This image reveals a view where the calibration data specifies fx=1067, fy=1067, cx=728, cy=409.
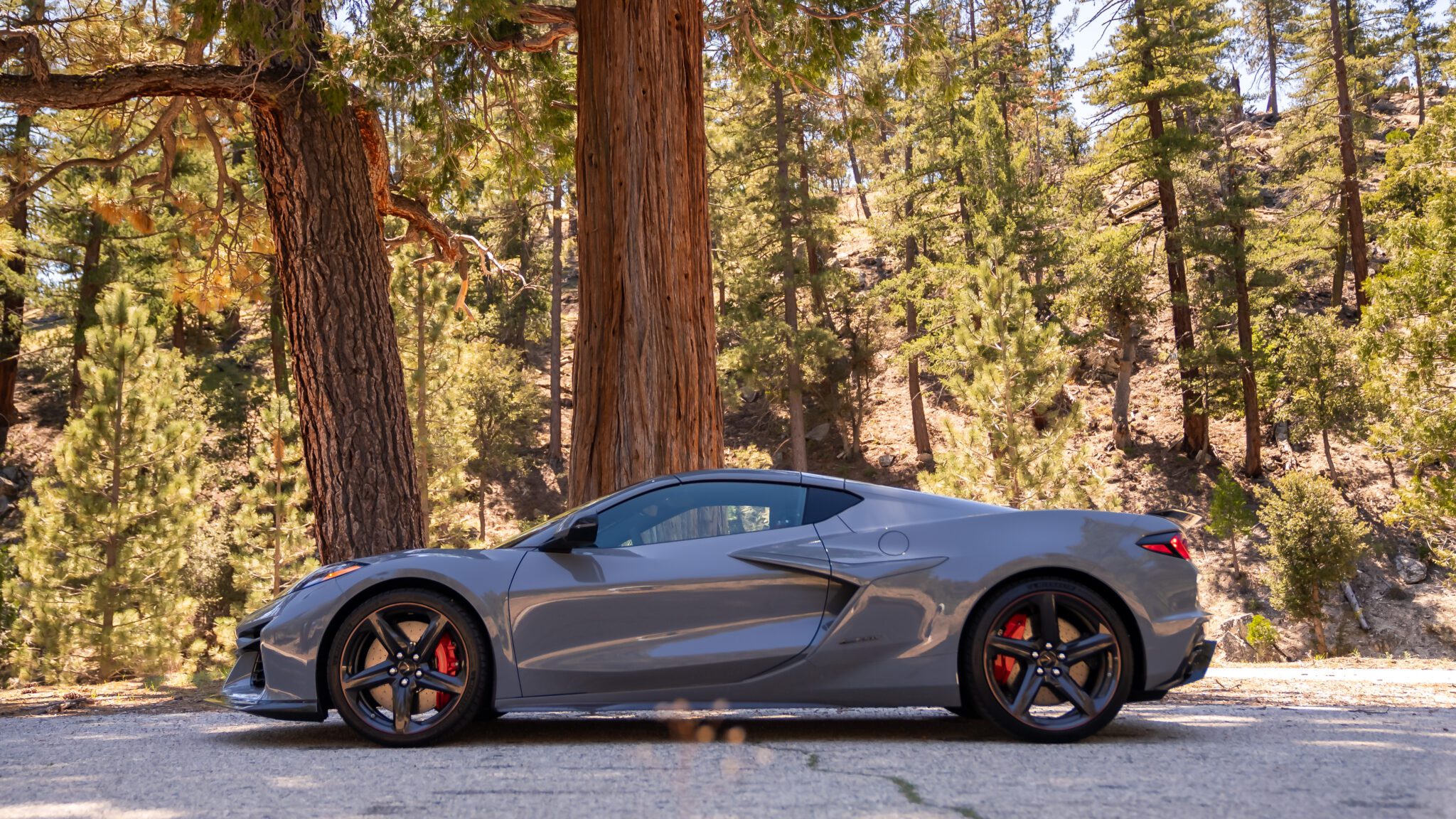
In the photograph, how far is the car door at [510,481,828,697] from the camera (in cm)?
460

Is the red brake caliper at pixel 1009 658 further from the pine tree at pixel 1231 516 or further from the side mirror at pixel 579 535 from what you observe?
the pine tree at pixel 1231 516

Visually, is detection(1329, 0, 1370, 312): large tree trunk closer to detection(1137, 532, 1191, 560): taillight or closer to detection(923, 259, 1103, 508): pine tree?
detection(923, 259, 1103, 508): pine tree

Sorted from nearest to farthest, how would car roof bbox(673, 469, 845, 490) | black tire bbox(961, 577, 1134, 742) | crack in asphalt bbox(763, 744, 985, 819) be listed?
crack in asphalt bbox(763, 744, 985, 819) → black tire bbox(961, 577, 1134, 742) → car roof bbox(673, 469, 845, 490)

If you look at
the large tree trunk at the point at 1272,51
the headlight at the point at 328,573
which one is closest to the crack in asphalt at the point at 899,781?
the headlight at the point at 328,573

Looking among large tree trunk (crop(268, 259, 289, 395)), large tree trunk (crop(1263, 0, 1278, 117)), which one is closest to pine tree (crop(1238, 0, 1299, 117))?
large tree trunk (crop(1263, 0, 1278, 117))

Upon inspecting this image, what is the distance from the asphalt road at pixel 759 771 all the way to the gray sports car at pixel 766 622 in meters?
0.22

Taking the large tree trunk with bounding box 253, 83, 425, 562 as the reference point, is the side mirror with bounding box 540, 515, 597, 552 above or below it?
below

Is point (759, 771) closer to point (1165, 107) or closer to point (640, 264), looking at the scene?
point (640, 264)

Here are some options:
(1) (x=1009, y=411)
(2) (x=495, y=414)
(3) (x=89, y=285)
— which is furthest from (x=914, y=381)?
(3) (x=89, y=285)

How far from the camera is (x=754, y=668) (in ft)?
15.0

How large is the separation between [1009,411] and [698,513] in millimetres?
17496

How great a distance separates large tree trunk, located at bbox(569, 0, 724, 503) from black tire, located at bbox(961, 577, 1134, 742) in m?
3.60

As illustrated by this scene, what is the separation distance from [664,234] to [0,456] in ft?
93.7

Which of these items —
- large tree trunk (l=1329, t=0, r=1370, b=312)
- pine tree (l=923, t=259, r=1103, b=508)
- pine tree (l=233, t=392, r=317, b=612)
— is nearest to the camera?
pine tree (l=233, t=392, r=317, b=612)
